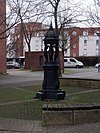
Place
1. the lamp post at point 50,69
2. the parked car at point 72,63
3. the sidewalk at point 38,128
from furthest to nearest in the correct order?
the parked car at point 72,63 → the lamp post at point 50,69 → the sidewalk at point 38,128

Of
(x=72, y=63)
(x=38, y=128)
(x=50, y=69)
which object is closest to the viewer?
(x=38, y=128)

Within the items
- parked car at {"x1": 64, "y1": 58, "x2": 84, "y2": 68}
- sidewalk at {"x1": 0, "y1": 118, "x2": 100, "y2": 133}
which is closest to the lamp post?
sidewalk at {"x1": 0, "y1": 118, "x2": 100, "y2": 133}

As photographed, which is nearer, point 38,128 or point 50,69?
point 38,128

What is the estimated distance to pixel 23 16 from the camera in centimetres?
2166

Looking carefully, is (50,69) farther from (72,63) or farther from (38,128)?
(72,63)

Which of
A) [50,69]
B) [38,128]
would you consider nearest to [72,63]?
[50,69]

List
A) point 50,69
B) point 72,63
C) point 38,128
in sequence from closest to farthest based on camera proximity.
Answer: point 38,128
point 50,69
point 72,63

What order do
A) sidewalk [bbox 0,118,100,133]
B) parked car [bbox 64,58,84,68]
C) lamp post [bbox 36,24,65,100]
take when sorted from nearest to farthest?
sidewalk [bbox 0,118,100,133] < lamp post [bbox 36,24,65,100] < parked car [bbox 64,58,84,68]

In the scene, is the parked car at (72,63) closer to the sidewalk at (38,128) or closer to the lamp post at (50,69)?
the lamp post at (50,69)

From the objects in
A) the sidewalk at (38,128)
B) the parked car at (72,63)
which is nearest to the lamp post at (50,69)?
the sidewalk at (38,128)

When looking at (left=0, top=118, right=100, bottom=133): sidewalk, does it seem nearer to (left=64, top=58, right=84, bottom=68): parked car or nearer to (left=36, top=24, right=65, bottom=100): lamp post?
(left=36, top=24, right=65, bottom=100): lamp post

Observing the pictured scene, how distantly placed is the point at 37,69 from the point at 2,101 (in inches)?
1339

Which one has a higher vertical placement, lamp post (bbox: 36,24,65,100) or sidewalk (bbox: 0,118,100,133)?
lamp post (bbox: 36,24,65,100)

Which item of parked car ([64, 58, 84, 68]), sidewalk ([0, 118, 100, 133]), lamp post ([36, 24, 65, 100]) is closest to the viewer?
sidewalk ([0, 118, 100, 133])
